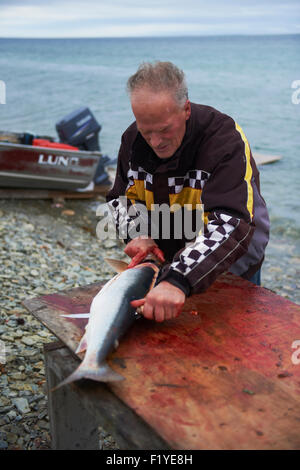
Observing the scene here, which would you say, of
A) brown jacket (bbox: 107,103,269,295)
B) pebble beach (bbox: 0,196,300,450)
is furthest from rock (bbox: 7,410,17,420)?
brown jacket (bbox: 107,103,269,295)

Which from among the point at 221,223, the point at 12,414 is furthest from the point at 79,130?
the point at 221,223

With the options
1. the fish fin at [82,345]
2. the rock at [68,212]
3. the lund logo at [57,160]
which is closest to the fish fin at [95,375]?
the fish fin at [82,345]

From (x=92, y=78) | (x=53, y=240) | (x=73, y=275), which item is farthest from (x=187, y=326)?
(x=92, y=78)

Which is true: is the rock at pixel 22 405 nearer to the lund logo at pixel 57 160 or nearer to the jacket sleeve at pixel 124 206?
the jacket sleeve at pixel 124 206

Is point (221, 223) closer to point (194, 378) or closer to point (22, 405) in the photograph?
point (194, 378)

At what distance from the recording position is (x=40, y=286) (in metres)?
5.64

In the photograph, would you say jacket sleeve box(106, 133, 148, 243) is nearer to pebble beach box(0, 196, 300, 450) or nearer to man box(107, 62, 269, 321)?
man box(107, 62, 269, 321)

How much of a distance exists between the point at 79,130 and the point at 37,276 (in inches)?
167

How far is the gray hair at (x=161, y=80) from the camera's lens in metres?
2.56

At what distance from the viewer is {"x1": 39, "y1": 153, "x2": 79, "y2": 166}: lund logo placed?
8266mm

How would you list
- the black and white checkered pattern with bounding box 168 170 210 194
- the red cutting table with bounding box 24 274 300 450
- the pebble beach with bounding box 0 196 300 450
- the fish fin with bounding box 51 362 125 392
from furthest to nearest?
the pebble beach with bounding box 0 196 300 450
the black and white checkered pattern with bounding box 168 170 210 194
the fish fin with bounding box 51 362 125 392
the red cutting table with bounding box 24 274 300 450

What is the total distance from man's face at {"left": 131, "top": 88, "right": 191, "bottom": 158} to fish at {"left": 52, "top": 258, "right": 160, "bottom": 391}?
0.75 metres

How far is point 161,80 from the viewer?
2572 millimetres

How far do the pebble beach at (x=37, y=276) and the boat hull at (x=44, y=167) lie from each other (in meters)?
0.43
